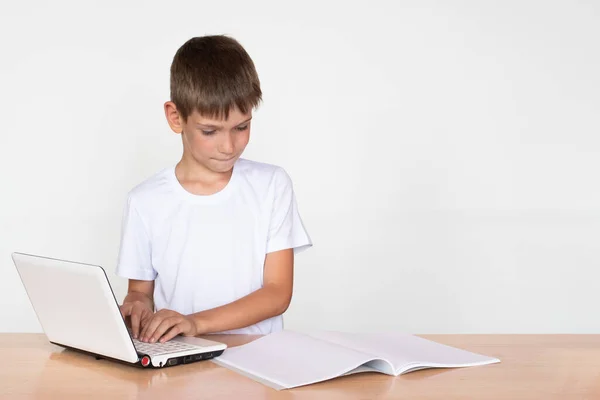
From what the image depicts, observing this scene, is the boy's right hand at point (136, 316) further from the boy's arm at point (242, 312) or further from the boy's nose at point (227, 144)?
the boy's nose at point (227, 144)

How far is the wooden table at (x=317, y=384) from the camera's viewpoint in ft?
4.26

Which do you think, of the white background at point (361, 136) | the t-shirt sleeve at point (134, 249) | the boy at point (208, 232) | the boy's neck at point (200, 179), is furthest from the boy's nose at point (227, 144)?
the white background at point (361, 136)

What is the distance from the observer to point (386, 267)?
3.57 meters

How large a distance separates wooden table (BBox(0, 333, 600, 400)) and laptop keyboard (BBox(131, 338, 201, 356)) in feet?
0.12

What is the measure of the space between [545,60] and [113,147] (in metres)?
1.77

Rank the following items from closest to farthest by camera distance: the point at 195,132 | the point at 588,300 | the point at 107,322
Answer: the point at 107,322 < the point at 195,132 < the point at 588,300

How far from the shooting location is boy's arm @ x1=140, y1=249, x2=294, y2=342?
1634 millimetres

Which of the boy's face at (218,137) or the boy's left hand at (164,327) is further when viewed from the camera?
the boy's face at (218,137)

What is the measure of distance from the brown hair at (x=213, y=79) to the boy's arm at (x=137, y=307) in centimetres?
44

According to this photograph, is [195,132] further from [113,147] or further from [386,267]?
[386,267]

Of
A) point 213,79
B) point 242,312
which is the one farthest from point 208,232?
point 213,79

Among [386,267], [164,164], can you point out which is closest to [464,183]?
[386,267]

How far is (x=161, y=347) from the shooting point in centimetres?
154

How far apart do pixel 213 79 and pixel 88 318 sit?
0.69 metres
